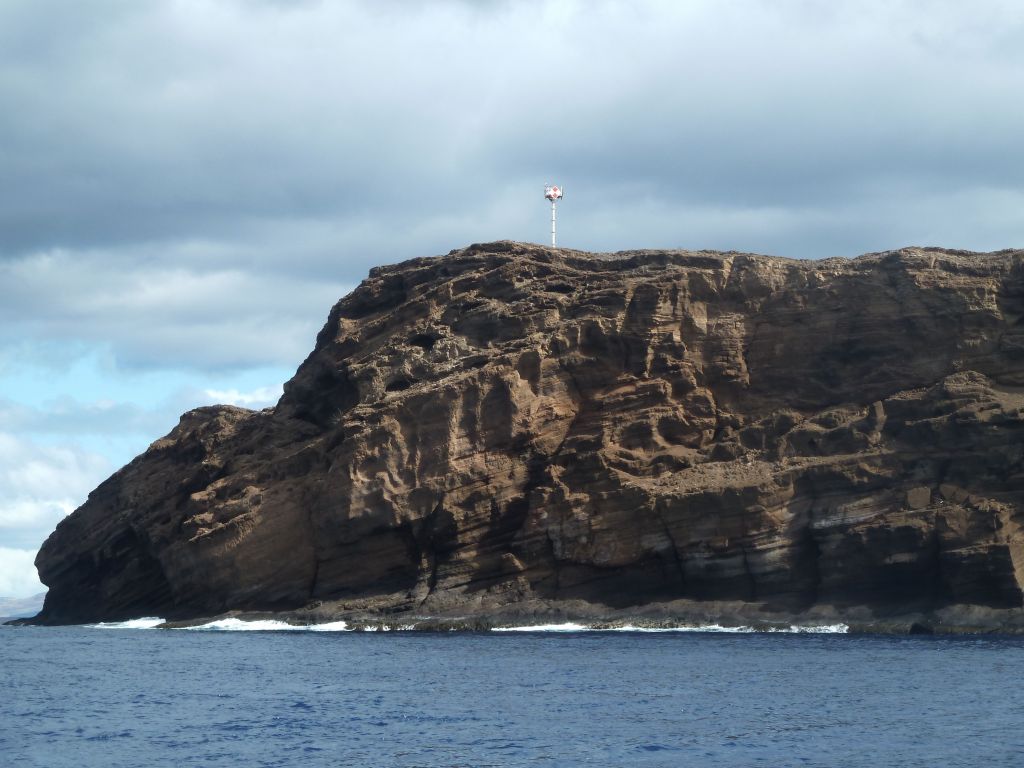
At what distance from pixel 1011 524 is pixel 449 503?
2963 cm

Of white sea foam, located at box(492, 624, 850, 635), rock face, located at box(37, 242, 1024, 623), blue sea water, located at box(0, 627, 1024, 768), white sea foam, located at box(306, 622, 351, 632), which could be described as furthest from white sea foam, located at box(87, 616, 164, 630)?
white sea foam, located at box(492, 624, 850, 635)

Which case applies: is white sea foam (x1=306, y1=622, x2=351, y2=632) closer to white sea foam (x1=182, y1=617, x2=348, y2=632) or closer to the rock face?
white sea foam (x1=182, y1=617, x2=348, y2=632)

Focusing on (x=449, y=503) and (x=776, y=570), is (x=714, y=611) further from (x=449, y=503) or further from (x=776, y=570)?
(x=449, y=503)

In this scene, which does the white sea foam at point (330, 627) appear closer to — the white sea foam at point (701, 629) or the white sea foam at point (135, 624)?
the white sea foam at point (701, 629)

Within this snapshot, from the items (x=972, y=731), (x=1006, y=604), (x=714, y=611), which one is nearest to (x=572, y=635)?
(x=714, y=611)

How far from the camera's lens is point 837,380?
74.8 meters

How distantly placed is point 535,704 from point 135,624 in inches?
2118

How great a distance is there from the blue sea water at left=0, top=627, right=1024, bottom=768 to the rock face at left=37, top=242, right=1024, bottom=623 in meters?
6.41

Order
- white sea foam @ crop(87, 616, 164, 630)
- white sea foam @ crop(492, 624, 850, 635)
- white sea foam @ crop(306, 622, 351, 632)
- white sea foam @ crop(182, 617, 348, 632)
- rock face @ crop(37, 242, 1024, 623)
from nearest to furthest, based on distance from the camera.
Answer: white sea foam @ crop(492, 624, 850, 635), rock face @ crop(37, 242, 1024, 623), white sea foam @ crop(306, 622, 351, 632), white sea foam @ crop(182, 617, 348, 632), white sea foam @ crop(87, 616, 164, 630)

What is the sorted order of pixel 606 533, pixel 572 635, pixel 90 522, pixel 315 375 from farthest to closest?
pixel 90 522 → pixel 315 375 → pixel 606 533 → pixel 572 635

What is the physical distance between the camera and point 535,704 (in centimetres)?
4100

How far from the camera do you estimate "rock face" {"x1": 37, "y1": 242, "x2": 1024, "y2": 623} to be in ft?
216

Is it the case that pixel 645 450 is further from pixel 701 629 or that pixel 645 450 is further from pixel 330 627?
pixel 330 627

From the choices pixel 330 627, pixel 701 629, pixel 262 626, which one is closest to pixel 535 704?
pixel 701 629
